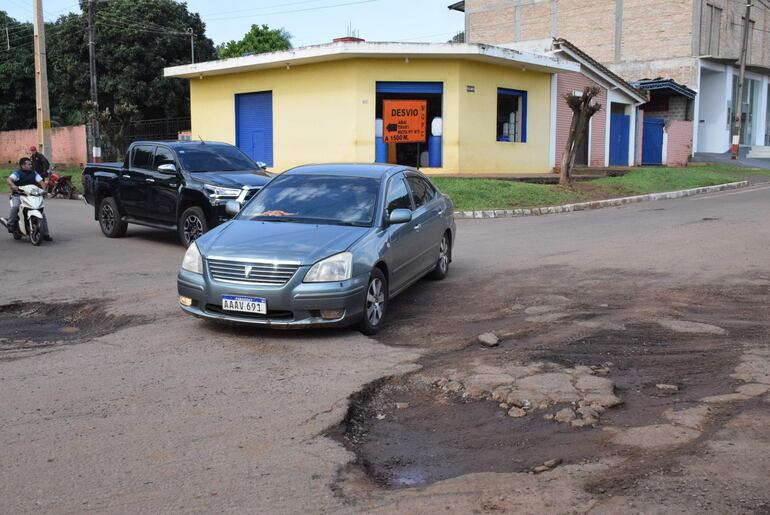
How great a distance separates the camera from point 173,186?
12688 mm

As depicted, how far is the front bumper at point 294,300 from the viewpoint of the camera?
671 cm

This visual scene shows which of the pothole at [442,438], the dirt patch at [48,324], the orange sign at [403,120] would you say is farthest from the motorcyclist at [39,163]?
the pothole at [442,438]

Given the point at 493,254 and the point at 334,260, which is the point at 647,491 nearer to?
the point at 334,260

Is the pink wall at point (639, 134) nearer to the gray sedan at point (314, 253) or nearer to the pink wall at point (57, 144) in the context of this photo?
the pink wall at point (57, 144)

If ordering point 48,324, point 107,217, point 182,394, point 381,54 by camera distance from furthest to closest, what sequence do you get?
point 381,54, point 107,217, point 48,324, point 182,394

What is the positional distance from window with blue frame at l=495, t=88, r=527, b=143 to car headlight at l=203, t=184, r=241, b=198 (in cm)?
1615

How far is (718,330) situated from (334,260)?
3.58m

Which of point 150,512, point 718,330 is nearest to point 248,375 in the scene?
point 150,512

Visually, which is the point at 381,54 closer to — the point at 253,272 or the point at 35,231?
the point at 35,231

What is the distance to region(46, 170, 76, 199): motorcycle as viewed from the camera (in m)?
24.1

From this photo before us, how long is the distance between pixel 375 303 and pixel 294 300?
931 millimetres

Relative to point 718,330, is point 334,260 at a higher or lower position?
higher

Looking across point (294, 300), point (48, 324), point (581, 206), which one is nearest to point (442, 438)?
point (294, 300)

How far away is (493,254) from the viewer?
1188 centimetres
